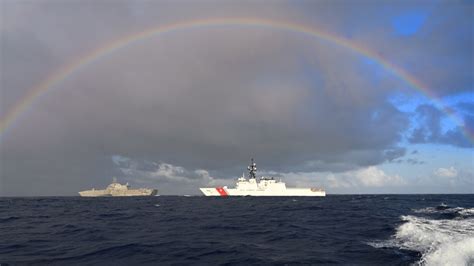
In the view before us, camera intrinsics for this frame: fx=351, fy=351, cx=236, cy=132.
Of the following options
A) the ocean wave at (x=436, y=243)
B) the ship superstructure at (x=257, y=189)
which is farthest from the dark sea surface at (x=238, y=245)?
the ship superstructure at (x=257, y=189)

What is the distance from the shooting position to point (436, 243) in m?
17.8

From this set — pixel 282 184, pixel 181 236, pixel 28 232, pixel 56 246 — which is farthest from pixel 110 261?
pixel 282 184

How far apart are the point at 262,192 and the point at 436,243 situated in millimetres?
106578

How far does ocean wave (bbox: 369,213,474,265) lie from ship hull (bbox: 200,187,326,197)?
325ft

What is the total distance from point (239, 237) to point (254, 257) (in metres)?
6.36

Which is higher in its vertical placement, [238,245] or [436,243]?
[436,243]

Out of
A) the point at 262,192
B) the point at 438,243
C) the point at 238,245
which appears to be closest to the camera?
the point at 438,243

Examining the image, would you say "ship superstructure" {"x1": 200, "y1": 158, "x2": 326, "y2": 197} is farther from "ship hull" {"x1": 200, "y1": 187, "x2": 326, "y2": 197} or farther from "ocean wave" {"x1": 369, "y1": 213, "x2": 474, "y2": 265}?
"ocean wave" {"x1": 369, "y1": 213, "x2": 474, "y2": 265}

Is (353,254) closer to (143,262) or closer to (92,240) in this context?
(143,262)

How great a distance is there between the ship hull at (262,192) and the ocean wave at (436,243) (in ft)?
325

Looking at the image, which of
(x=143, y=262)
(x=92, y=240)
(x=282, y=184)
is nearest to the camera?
(x=143, y=262)

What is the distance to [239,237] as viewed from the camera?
22.2m

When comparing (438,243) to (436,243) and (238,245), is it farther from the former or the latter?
(238,245)

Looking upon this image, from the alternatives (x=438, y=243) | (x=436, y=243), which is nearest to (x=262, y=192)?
(x=436, y=243)
